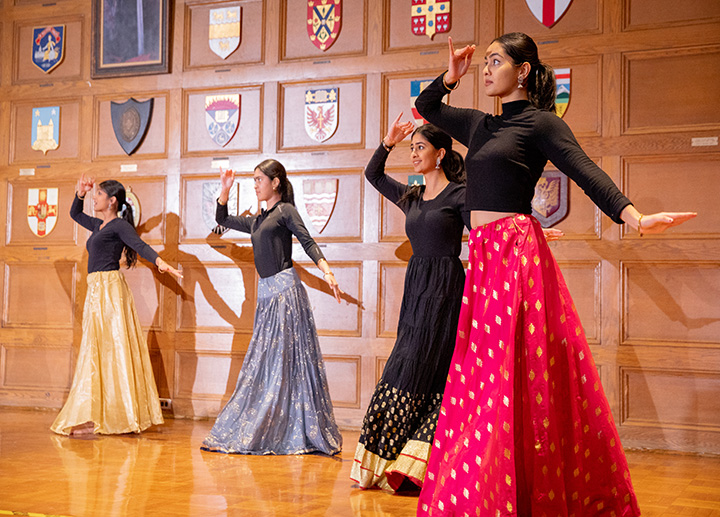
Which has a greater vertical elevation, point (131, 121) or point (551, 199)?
point (131, 121)

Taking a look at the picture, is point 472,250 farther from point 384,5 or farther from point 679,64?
point 384,5

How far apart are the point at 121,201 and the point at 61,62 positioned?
174 centimetres

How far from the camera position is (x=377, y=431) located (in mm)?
3529

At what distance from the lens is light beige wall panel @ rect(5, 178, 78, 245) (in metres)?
6.37

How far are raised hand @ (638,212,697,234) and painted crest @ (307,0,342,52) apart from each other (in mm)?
4021

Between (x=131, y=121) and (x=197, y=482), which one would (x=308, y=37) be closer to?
(x=131, y=121)

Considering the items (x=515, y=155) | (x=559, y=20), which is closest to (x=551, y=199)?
(x=559, y=20)

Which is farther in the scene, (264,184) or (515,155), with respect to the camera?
(264,184)

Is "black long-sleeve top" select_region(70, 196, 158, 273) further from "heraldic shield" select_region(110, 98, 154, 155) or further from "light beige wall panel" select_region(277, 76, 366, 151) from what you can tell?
"light beige wall panel" select_region(277, 76, 366, 151)

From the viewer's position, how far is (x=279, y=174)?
4914 mm

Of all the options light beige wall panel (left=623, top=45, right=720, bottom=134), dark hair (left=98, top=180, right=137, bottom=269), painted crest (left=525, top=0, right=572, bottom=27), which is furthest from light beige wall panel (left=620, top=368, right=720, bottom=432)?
dark hair (left=98, top=180, right=137, bottom=269)

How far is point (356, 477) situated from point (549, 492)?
4.61ft

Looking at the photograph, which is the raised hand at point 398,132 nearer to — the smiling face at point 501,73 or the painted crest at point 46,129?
the smiling face at point 501,73

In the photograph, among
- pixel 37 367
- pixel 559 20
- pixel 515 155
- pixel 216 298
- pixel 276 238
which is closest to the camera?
pixel 515 155
